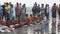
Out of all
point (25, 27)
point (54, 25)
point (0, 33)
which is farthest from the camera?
point (54, 25)

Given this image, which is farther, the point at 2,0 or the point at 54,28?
the point at 54,28

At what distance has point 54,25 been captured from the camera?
185cm

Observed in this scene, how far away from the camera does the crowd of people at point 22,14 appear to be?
5.45 feet

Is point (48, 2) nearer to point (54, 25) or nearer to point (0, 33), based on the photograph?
point (54, 25)

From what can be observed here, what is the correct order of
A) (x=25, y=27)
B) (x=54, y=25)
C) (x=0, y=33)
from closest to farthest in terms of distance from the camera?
(x=0, y=33) → (x=25, y=27) → (x=54, y=25)

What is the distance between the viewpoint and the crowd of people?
1.66m

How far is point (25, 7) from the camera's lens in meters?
1.74

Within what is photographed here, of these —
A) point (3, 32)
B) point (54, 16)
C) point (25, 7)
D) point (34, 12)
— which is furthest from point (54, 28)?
point (3, 32)

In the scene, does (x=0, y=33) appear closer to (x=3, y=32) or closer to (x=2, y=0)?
(x=3, y=32)

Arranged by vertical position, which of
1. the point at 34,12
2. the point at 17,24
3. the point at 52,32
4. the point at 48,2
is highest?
the point at 48,2

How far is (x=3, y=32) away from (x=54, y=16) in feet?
2.21

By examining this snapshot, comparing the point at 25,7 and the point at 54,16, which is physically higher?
the point at 25,7

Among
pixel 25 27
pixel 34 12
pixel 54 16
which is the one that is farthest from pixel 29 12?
pixel 54 16

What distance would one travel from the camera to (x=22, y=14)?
174 cm
